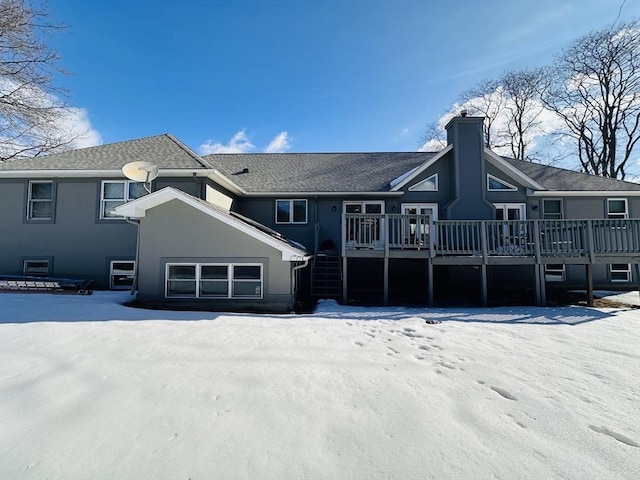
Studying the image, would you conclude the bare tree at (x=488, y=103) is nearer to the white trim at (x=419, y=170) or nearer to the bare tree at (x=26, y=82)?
the white trim at (x=419, y=170)

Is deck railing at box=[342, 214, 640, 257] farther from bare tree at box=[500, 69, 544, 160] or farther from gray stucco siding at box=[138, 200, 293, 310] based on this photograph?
bare tree at box=[500, 69, 544, 160]

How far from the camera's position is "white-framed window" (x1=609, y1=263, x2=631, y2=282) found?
500 inches

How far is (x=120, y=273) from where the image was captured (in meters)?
10.6

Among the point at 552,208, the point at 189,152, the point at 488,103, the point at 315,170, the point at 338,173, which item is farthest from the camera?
the point at 488,103

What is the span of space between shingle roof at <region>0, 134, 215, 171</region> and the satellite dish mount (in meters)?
1.27

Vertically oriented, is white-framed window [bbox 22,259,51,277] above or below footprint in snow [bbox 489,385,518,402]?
above

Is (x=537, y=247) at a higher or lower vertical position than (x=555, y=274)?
higher

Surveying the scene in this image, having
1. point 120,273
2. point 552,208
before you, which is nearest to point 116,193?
point 120,273

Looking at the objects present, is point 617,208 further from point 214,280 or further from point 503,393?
point 214,280

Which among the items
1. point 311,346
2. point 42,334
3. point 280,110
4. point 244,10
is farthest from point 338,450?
point 280,110

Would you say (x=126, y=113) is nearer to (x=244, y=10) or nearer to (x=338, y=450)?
(x=244, y=10)

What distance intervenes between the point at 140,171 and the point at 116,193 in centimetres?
256

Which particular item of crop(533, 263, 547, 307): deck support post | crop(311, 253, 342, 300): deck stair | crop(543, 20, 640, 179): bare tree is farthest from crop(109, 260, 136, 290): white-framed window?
crop(543, 20, 640, 179): bare tree

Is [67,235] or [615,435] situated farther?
[67,235]
